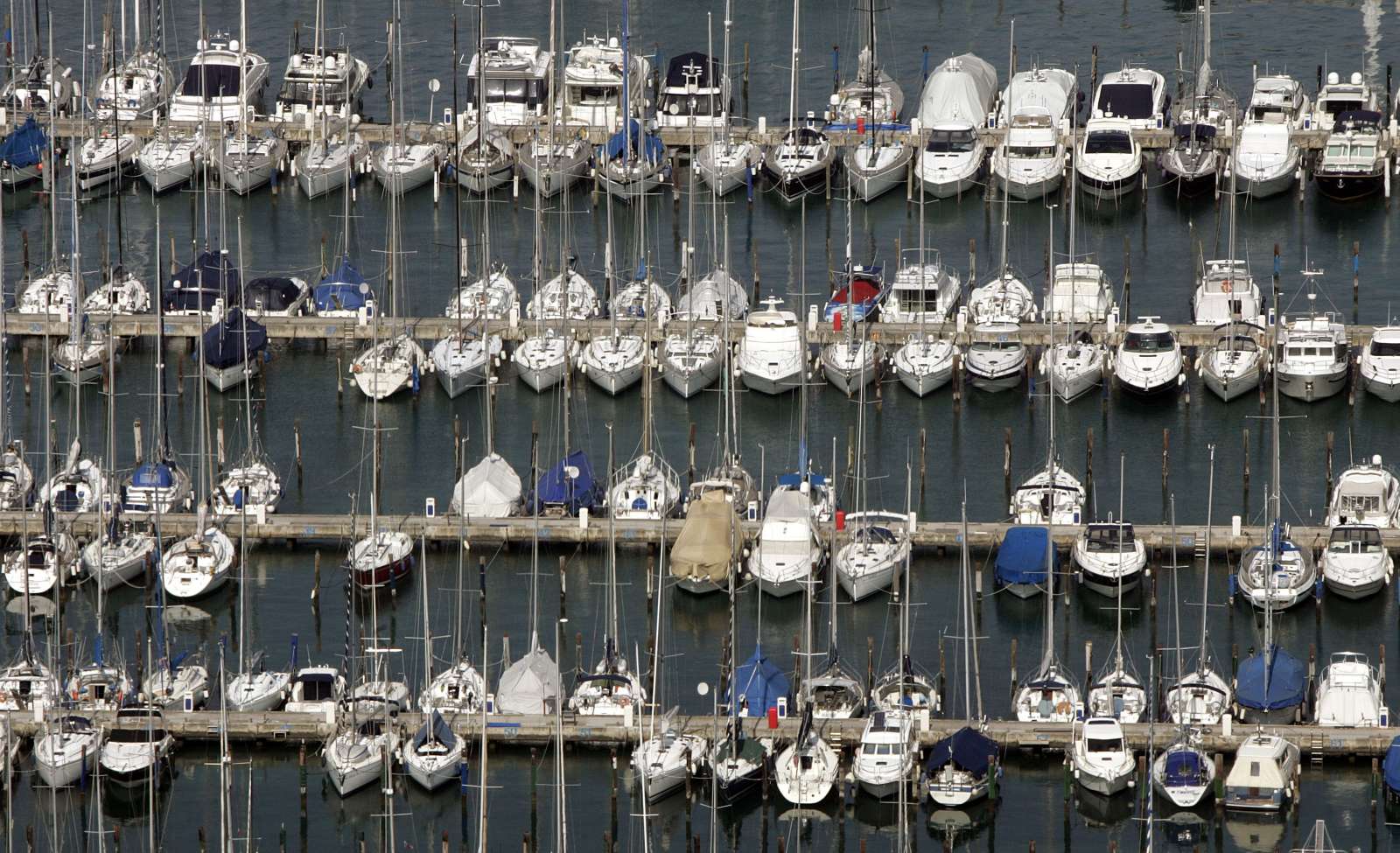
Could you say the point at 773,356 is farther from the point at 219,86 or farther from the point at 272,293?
the point at 219,86

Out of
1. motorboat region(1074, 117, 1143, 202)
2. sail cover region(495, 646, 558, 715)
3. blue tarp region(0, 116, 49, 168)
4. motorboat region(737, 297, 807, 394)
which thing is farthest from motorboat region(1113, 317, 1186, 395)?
blue tarp region(0, 116, 49, 168)

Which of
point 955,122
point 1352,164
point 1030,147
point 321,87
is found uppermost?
point 321,87

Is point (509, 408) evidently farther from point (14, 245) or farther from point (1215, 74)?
point (1215, 74)

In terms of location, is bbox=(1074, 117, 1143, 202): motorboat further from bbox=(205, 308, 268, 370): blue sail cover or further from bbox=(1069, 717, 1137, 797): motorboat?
bbox=(1069, 717, 1137, 797): motorboat

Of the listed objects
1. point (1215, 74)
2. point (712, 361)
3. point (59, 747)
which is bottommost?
point (59, 747)

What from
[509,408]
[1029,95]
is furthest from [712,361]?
[1029,95]

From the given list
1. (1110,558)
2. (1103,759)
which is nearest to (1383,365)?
(1110,558)
